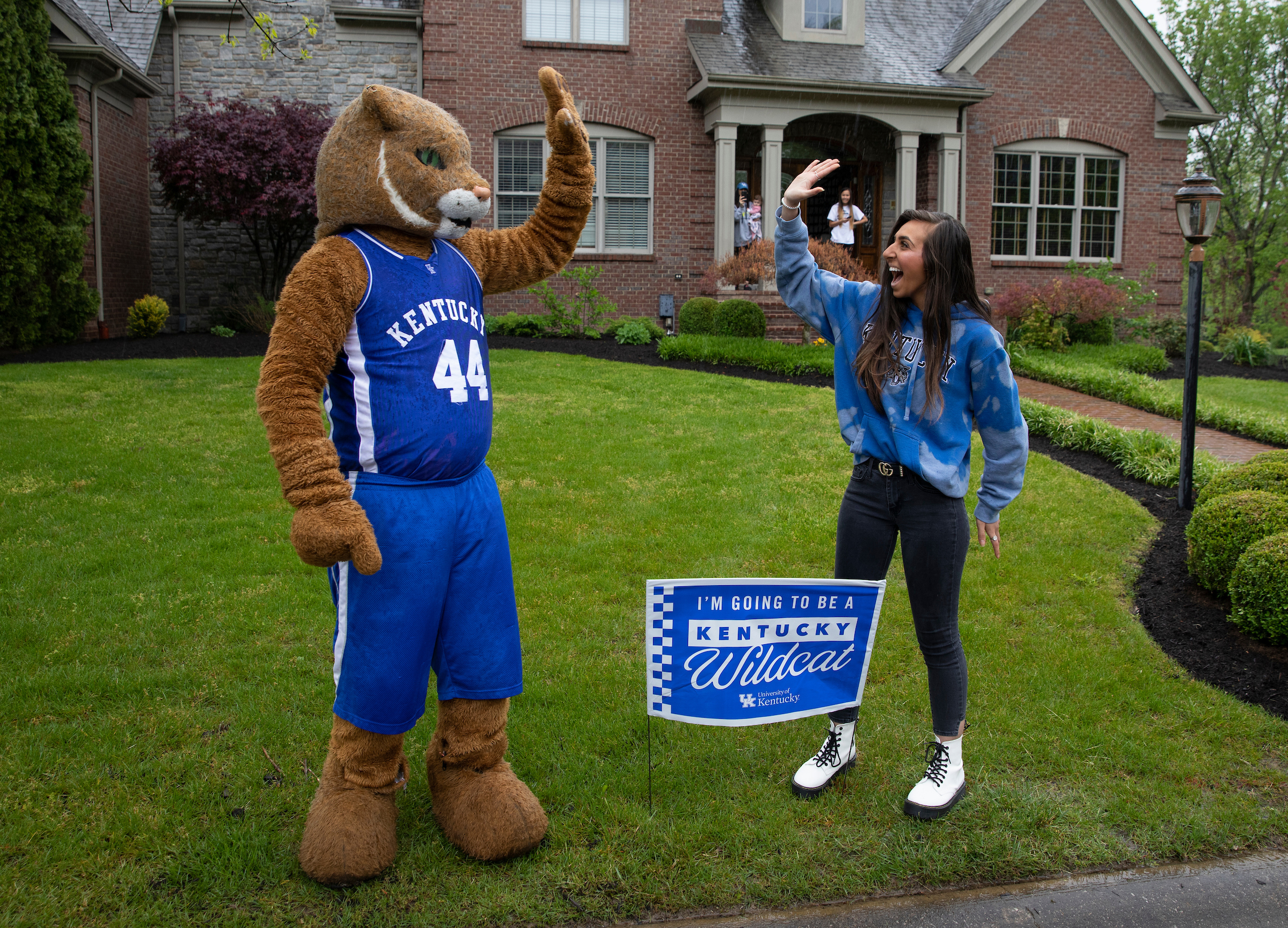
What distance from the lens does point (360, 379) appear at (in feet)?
9.12

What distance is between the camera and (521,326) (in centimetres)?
1425

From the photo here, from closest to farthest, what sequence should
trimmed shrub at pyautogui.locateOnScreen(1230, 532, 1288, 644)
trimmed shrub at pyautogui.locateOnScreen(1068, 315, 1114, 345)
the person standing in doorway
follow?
trimmed shrub at pyautogui.locateOnScreen(1230, 532, 1288, 644)
trimmed shrub at pyautogui.locateOnScreen(1068, 315, 1114, 345)
the person standing in doorway

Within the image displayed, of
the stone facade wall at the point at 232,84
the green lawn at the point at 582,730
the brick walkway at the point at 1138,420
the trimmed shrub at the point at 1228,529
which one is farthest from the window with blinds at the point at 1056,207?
the trimmed shrub at the point at 1228,529

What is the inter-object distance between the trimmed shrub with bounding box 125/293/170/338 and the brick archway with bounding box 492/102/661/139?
5915 mm

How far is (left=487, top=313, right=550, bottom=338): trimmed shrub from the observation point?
46.7ft

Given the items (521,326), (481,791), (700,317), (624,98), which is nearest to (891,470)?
(481,791)

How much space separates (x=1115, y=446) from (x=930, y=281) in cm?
626

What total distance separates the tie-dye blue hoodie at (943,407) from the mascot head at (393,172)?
3.33ft

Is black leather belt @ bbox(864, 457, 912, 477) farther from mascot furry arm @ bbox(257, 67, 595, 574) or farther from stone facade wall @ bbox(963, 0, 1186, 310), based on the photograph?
stone facade wall @ bbox(963, 0, 1186, 310)

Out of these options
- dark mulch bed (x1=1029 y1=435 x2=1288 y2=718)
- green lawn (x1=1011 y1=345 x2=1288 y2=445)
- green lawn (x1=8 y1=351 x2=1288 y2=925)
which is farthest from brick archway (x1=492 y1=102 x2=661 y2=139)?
dark mulch bed (x1=1029 y1=435 x2=1288 y2=718)

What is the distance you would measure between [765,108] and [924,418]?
1390 centimetres

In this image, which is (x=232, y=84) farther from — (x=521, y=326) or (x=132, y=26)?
(x=521, y=326)

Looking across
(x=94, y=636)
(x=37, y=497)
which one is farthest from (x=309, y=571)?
(x=37, y=497)

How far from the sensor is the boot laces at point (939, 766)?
10.7ft
